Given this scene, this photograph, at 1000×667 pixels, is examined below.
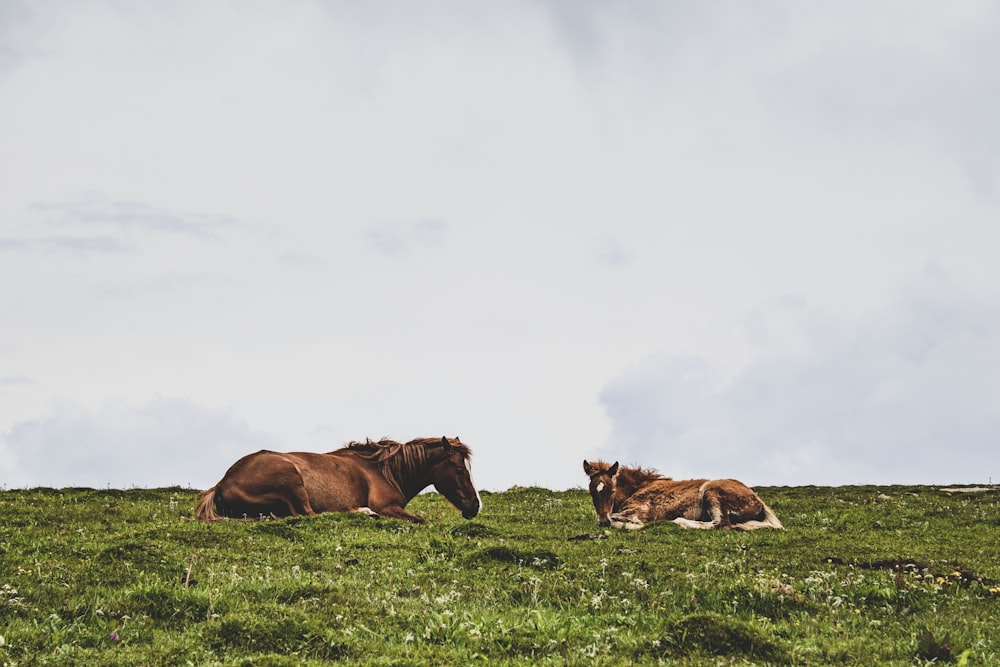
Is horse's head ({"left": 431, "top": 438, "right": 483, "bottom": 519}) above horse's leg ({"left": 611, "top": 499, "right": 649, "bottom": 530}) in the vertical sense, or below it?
above

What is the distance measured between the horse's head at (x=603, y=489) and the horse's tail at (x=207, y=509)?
32.4 feet

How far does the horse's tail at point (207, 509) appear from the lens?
2198 cm

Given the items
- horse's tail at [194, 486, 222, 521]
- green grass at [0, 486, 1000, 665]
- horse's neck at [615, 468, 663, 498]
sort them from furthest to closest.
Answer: horse's neck at [615, 468, 663, 498] < horse's tail at [194, 486, 222, 521] < green grass at [0, 486, 1000, 665]

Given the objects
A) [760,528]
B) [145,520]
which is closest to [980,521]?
[760,528]

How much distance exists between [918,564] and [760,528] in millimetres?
6382

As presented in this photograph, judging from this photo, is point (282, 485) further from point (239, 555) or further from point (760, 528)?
point (760, 528)

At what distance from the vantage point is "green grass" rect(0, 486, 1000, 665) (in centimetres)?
1095

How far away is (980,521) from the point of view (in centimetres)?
2666

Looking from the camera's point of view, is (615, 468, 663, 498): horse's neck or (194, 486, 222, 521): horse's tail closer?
(194, 486, 222, 521): horse's tail

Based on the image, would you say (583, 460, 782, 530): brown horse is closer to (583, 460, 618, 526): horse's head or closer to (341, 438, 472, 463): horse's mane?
(583, 460, 618, 526): horse's head

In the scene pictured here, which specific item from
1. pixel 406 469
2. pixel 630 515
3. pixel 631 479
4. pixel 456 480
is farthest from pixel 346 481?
pixel 631 479

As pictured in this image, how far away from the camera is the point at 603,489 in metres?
25.8

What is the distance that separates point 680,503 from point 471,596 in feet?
41.5

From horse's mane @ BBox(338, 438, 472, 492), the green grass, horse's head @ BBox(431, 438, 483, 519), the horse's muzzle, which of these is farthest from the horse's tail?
the horse's muzzle
